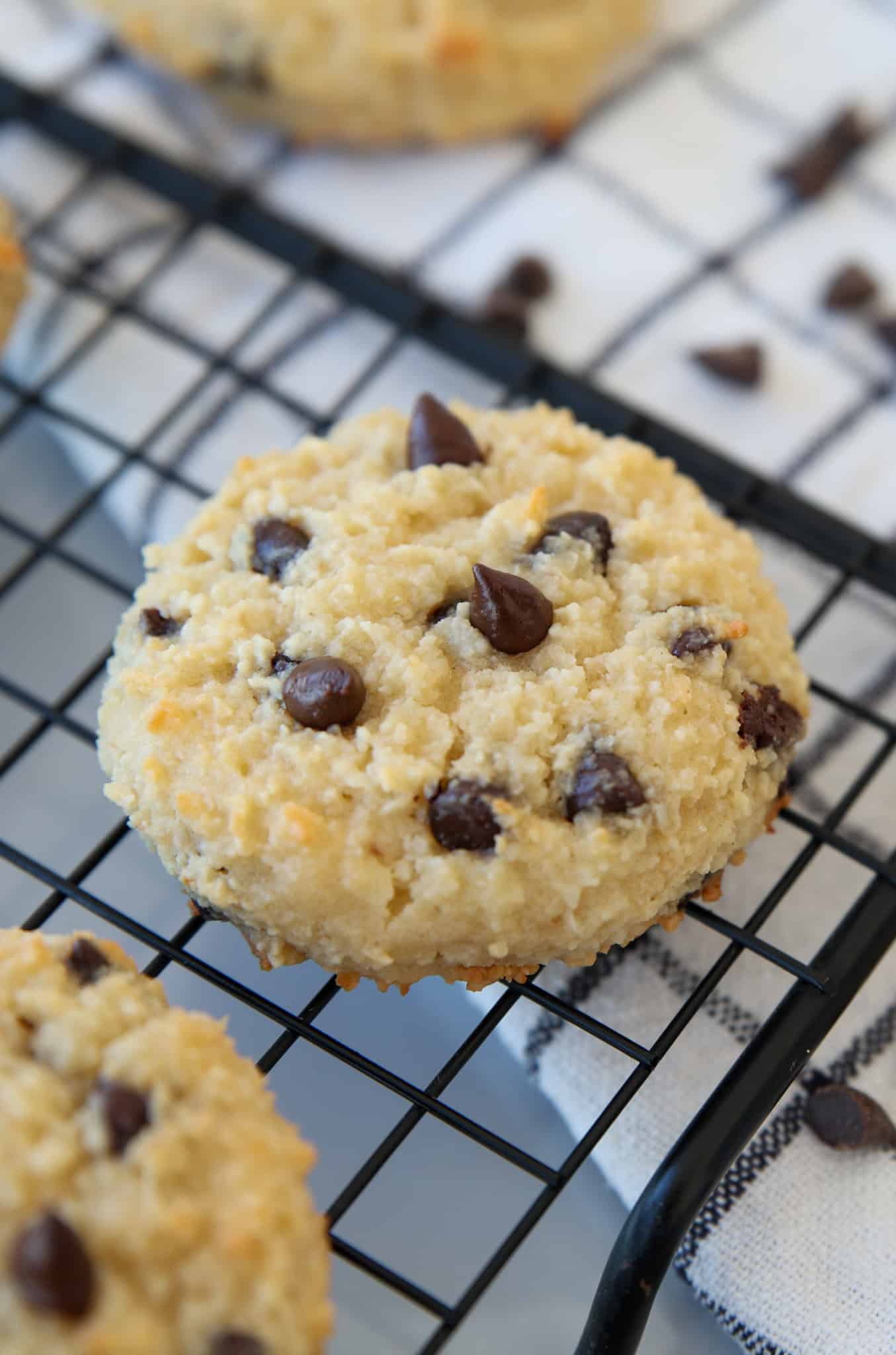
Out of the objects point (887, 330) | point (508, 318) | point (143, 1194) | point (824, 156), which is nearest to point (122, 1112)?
point (143, 1194)

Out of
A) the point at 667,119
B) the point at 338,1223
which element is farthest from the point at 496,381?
the point at 338,1223

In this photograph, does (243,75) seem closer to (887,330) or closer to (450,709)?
(887,330)

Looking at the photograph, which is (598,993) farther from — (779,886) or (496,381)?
(496,381)

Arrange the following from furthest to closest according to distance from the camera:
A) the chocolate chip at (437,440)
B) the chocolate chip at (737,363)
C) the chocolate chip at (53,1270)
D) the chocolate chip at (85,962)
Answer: the chocolate chip at (737,363), the chocolate chip at (437,440), the chocolate chip at (85,962), the chocolate chip at (53,1270)

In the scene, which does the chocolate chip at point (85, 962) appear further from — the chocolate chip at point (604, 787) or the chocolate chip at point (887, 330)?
the chocolate chip at point (887, 330)

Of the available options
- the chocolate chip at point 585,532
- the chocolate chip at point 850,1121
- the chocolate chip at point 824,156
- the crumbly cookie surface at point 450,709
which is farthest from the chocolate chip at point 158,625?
the chocolate chip at point 824,156
